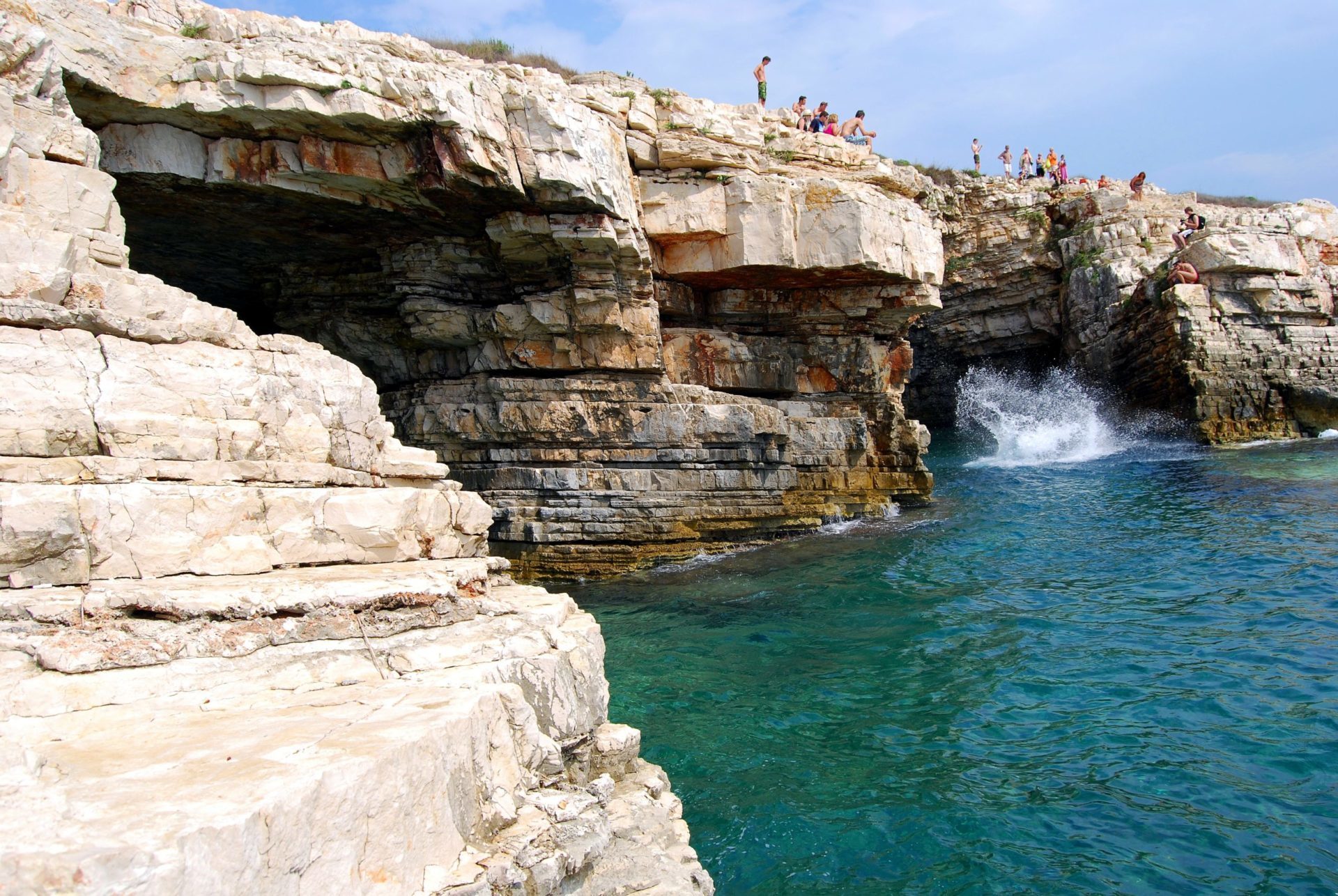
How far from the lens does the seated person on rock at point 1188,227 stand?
2732 centimetres

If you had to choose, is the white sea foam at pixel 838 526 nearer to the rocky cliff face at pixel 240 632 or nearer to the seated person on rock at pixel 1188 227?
the rocky cliff face at pixel 240 632

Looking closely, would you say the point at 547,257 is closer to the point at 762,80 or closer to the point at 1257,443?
the point at 762,80

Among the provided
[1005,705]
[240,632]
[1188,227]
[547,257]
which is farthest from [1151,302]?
[240,632]

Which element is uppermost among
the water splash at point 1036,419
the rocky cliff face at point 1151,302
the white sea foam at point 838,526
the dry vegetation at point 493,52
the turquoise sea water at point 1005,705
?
the dry vegetation at point 493,52

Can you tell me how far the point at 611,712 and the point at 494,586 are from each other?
8.46ft

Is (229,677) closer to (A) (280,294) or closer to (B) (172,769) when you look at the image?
(B) (172,769)

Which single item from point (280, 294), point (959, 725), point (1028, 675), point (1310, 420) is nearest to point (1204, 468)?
point (1310, 420)

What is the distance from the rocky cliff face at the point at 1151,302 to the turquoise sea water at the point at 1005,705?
37.8ft

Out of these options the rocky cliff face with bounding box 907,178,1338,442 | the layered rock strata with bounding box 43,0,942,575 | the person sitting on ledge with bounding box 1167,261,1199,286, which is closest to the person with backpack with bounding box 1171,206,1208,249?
the rocky cliff face with bounding box 907,178,1338,442

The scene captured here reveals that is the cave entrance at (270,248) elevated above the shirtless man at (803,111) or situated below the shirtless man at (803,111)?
below

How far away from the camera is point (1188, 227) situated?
27734 mm

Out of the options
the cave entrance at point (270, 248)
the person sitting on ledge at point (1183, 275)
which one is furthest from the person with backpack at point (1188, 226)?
the cave entrance at point (270, 248)

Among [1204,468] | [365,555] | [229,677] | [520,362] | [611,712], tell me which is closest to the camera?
[229,677]

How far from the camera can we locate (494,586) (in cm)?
608
